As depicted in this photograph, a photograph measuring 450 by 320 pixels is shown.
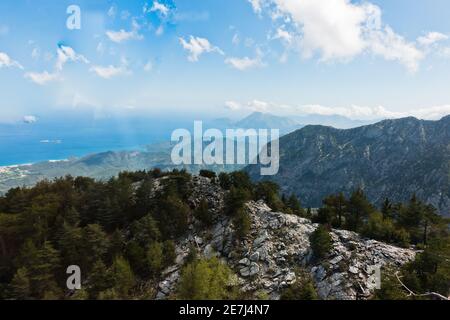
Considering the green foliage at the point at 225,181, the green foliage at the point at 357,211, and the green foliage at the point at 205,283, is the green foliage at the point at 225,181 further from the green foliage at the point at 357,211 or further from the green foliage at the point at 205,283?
the green foliage at the point at 357,211

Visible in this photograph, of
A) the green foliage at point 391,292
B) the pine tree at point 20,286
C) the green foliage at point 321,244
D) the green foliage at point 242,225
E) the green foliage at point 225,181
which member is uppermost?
the green foliage at point 225,181

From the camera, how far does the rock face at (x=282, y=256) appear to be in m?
34.4

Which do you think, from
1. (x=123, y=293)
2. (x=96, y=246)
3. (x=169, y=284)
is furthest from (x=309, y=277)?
(x=96, y=246)

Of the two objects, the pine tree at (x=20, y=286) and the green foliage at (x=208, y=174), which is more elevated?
the green foliage at (x=208, y=174)

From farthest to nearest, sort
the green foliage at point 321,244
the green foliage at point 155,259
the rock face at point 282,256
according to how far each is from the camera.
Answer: the green foliage at point 321,244 < the green foliage at point 155,259 < the rock face at point 282,256

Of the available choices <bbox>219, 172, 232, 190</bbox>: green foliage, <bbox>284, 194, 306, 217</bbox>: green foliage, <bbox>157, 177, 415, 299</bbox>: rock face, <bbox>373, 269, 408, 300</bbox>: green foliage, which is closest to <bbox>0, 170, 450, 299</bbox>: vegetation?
<bbox>373, 269, 408, 300</bbox>: green foliage

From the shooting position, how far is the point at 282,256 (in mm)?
40500

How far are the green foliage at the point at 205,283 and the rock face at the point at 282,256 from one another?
285 centimetres

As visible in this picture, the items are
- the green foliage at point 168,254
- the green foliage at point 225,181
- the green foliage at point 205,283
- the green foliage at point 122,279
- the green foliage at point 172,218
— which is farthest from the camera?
the green foliage at point 225,181

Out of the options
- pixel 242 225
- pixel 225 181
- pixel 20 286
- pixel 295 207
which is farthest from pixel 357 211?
pixel 20 286

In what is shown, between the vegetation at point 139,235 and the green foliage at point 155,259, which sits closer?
the vegetation at point 139,235

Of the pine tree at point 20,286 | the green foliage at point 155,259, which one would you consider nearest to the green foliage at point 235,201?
the green foliage at point 155,259

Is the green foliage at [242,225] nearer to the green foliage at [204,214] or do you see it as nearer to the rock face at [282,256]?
the rock face at [282,256]
